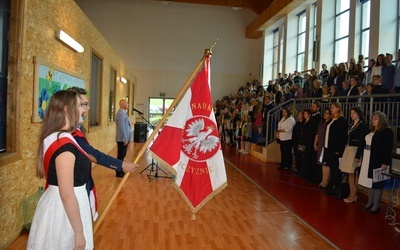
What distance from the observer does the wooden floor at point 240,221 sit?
144 inches

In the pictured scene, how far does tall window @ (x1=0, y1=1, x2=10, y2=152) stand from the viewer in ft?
11.1

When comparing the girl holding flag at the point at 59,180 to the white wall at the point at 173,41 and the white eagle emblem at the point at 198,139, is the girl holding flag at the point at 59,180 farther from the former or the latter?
the white wall at the point at 173,41

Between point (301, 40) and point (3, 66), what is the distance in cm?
1513

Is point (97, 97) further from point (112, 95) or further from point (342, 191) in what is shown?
point (342, 191)

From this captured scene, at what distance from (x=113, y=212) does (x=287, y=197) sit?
2979 millimetres

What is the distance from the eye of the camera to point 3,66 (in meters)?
3.41

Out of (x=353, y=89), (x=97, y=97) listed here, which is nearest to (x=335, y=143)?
(x=353, y=89)

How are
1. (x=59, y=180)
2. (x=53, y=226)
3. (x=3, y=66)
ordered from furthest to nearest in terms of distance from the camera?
(x=3, y=66) → (x=53, y=226) → (x=59, y=180)

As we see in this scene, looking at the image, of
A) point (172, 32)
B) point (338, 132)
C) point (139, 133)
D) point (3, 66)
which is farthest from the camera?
point (172, 32)

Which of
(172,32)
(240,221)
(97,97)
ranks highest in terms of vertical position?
(172,32)

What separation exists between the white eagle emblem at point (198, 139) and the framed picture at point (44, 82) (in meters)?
1.87

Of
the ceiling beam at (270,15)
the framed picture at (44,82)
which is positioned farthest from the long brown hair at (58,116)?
the ceiling beam at (270,15)

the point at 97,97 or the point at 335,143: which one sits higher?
the point at 97,97

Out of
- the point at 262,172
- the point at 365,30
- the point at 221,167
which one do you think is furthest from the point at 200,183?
the point at 365,30
